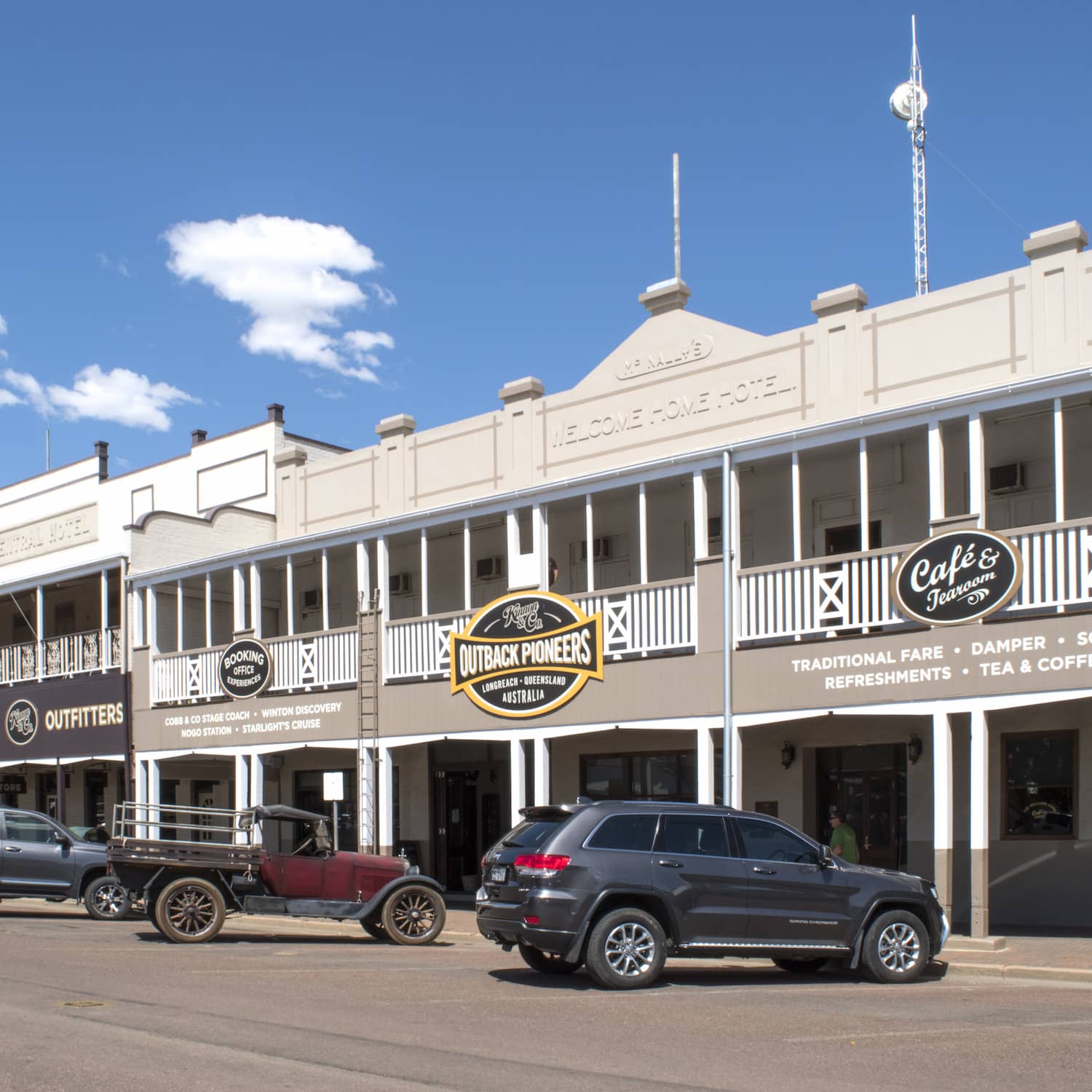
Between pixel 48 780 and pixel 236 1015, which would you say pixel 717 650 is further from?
pixel 48 780

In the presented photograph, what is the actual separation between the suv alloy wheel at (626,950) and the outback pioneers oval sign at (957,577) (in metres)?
5.86

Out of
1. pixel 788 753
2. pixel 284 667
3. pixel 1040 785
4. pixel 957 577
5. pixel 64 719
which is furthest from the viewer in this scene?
pixel 64 719

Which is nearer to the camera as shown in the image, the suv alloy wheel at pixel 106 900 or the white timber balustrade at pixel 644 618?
the white timber balustrade at pixel 644 618

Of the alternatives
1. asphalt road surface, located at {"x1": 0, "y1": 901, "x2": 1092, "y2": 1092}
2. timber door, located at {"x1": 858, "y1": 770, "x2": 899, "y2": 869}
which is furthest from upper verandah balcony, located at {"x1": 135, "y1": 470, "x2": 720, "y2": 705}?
asphalt road surface, located at {"x1": 0, "y1": 901, "x2": 1092, "y2": 1092}

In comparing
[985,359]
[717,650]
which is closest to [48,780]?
[717,650]

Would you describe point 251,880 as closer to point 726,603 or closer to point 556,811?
point 556,811

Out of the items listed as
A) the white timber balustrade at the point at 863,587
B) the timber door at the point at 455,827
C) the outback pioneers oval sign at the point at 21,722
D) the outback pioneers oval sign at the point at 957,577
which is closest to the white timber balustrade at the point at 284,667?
the timber door at the point at 455,827

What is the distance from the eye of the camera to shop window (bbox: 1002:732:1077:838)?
1872 centimetres

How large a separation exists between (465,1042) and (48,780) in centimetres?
2713

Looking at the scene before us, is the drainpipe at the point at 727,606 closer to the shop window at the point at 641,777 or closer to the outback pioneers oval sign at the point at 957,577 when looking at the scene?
the outback pioneers oval sign at the point at 957,577

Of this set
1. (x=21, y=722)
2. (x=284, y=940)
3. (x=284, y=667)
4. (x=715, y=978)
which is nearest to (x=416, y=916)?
(x=284, y=940)

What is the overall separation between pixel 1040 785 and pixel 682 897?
26.6ft

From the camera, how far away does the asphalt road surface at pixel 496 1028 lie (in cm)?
829

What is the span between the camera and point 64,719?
2991 cm
